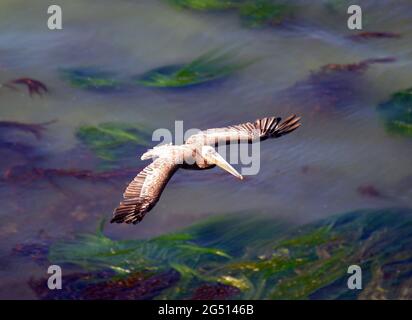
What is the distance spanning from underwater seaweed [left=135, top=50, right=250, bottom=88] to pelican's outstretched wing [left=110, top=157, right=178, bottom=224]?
3.05 metres

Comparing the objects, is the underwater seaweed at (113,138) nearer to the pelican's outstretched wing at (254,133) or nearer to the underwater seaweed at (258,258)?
the underwater seaweed at (258,258)

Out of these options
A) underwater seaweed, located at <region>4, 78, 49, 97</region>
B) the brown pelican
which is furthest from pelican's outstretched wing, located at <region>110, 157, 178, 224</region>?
underwater seaweed, located at <region>4, 78, 49, 97</region>

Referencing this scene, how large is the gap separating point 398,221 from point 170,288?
2653mm

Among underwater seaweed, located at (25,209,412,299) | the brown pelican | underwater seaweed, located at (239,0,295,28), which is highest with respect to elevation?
underwater seaweed, located at (239,0,295,28)

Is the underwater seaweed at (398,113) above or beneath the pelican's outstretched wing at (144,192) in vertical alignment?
above

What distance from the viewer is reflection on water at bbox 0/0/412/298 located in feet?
41.6

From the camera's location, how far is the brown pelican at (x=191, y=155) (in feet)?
35.4

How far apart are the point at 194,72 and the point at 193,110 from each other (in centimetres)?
69

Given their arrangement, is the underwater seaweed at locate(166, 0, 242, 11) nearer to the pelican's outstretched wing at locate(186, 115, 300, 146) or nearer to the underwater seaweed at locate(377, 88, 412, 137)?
the underwater seaweed at locate(377, 88, 412, 137)

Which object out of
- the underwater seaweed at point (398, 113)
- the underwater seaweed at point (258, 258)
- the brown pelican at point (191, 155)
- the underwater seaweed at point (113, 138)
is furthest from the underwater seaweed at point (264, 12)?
the brown pelican at point (191, 155)

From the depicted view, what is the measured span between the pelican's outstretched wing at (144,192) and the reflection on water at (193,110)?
1.46m

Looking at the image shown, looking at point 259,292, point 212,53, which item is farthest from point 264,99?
point 259,292

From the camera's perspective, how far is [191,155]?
1129 centimetres

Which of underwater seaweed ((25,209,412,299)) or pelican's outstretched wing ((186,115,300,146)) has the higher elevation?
pelican's outstretched wing ((186,115,300,146))
